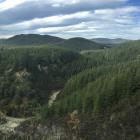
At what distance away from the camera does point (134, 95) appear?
197 metres

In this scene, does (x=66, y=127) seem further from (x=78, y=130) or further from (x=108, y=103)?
(x=108, y=103)

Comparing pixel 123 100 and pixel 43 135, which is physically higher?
pixel 123 100

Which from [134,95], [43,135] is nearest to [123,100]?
[134,95]

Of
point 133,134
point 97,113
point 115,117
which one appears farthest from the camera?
point 97,113

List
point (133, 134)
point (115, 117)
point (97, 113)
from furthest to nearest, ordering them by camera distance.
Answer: point (97, 113) < point (115, 117) < point (133, 134)

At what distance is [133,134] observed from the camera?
560 feet

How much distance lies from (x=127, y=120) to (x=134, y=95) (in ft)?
68.8

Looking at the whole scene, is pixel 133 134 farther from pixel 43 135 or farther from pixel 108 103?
pixel 43 135

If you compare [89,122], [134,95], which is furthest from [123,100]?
[89,122]

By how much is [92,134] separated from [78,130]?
36.9ft

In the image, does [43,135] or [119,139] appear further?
[43,135]

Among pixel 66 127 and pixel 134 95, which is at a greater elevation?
pixel 134 95

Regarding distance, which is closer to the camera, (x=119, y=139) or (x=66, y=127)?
(x=119, y=139)

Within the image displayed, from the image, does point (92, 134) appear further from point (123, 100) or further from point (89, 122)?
point (123, 100)
